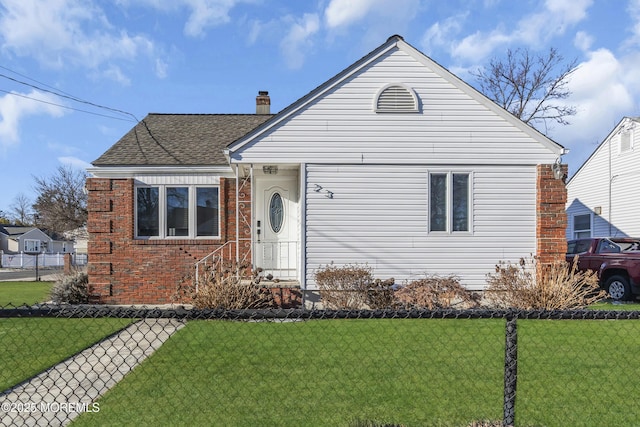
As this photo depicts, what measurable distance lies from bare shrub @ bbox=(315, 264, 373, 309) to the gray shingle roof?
173 inches

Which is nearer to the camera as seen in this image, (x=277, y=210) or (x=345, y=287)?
(x=345, y=287)

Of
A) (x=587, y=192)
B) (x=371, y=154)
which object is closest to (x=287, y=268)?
(x=371, y=154)

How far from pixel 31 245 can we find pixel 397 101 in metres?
58.4

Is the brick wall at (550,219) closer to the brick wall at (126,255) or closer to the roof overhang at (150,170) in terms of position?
the roof overhang at (150,170)

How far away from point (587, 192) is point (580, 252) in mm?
8433

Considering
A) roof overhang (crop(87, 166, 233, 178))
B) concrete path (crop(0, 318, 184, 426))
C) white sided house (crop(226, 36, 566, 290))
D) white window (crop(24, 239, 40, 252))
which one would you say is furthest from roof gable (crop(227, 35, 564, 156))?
white window (crop(24, 239, 40, 252))

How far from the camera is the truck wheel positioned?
13133mm

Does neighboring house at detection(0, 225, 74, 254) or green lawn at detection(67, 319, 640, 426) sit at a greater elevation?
green lawn at detection(67, 319, 640, 426)

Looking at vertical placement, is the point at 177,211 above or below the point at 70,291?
above

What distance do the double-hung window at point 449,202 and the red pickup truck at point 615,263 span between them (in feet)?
14.5

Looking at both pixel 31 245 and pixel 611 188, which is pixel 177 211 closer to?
pixel 611 188

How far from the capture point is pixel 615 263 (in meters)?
13.4

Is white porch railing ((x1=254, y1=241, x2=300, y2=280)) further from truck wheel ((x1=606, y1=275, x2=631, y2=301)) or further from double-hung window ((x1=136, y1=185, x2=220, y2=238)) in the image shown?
truck wheel ((x1=606, y1=275, x2=631, y2=301))

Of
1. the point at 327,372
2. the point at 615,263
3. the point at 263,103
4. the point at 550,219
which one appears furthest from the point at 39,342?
the point at 615,263
